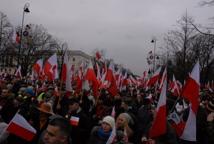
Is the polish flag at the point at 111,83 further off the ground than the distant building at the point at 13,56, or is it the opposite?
the distant building at the point at 13,56

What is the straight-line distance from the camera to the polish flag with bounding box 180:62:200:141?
240 inches

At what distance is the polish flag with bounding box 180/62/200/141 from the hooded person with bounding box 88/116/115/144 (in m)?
1.07

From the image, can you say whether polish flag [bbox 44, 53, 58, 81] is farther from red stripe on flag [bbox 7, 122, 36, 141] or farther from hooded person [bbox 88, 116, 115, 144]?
red stripe on flag [bbox 7, 122, 36, 141]

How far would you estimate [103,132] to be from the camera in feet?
21.2

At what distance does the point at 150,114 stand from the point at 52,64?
21.9 ft

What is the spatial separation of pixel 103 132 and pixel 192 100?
1.43 meters

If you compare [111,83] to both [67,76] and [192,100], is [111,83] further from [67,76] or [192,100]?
[192,100]

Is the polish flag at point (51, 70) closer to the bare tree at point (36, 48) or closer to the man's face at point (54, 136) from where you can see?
the man's face at point (54, 136)

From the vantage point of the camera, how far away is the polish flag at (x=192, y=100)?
6.09 m

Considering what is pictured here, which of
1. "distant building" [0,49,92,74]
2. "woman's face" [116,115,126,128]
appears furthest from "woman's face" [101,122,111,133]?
"distant building" [0,49,92,74]

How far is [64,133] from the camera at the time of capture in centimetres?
331

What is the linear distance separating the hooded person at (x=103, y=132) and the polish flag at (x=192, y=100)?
3.51ft

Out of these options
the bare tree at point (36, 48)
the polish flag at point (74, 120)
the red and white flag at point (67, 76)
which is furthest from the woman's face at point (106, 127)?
the bare tree at point (36, 48)

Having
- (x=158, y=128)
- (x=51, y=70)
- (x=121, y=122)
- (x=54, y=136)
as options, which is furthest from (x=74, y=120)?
(x=51, y=70)
